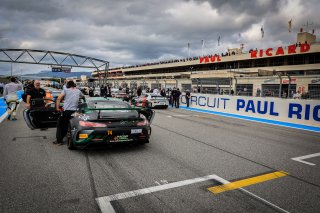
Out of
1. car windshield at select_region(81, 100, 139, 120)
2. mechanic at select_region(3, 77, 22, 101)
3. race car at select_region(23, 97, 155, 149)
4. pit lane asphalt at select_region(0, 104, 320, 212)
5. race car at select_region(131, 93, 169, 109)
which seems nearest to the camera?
pit lane asphalt at select_region(0, 104, 320, 212)

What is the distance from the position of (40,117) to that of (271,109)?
11.4 meters

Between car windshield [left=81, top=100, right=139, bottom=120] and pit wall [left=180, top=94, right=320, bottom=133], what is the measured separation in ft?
27.6

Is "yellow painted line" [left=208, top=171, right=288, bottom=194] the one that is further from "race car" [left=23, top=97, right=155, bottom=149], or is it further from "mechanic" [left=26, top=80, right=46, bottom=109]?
"mechanic" [left=26, top=80, right=46, bottom=109]

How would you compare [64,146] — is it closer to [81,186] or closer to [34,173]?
[34,173]

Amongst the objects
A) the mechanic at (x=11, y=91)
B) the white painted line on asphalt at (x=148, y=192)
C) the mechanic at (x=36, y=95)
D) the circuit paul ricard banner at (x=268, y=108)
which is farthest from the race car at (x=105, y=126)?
the circuit paul ricard banner at (x=268, y=108)

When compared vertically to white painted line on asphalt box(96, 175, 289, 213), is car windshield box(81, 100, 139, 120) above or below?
above

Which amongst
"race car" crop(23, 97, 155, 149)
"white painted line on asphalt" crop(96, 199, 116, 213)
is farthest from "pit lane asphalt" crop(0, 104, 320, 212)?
"race car" crop(23, 97, 155, 149)

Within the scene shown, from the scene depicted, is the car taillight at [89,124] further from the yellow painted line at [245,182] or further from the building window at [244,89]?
the building window at [244,89]

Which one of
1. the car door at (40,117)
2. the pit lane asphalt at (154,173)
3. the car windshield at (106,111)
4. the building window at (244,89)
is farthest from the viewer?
the building window at (244,89)

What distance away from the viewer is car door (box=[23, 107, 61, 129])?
629 centimetres

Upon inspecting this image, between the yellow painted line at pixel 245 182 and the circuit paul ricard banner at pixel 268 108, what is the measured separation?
26.4 feet

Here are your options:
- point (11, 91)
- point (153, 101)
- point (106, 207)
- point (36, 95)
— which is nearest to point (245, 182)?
point (106, 207)

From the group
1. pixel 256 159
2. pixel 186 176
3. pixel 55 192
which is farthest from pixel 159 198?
pixel 256 159

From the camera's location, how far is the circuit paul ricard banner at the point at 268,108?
36.1 ft
